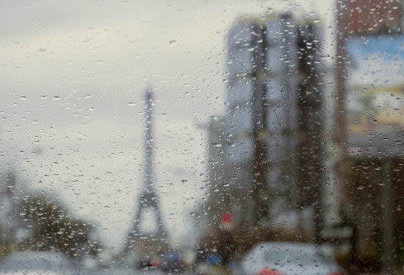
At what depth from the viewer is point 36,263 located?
45.8 inches

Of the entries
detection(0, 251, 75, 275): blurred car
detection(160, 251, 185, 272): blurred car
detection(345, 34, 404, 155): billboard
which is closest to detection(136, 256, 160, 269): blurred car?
detection(160, 251, 185, 272): blurred car

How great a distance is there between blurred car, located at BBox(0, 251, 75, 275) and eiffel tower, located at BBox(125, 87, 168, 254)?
17 centimetres

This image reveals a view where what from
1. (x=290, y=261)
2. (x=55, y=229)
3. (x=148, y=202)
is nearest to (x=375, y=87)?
(x=290, y=261)

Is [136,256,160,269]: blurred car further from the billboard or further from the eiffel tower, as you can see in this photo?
the billboard

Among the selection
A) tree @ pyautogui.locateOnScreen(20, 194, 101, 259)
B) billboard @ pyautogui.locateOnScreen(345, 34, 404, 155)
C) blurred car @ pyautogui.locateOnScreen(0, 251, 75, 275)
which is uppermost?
billboard @ pyautogui.locateOnScreen(345, 34, 404, 155)

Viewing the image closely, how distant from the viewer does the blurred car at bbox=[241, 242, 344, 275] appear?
117 centimetres

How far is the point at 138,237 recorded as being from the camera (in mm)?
1190

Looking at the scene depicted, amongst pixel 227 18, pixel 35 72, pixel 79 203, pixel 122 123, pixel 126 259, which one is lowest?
pixel 126 259

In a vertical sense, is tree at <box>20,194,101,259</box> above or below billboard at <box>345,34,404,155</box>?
below

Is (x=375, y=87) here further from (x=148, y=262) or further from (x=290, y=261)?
(x=148, y=262)

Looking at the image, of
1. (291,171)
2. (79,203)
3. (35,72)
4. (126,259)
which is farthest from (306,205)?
(35,72)

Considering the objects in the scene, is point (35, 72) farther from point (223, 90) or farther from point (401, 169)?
point (401, 169)

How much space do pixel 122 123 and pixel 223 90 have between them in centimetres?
29

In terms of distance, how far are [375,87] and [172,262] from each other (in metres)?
0.73
